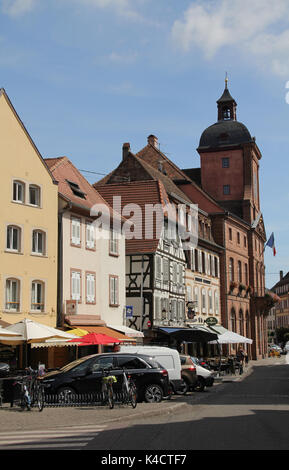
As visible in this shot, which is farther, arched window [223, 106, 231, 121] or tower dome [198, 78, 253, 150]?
arched window [223, 106, 231, 121]

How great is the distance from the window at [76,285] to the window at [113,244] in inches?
169

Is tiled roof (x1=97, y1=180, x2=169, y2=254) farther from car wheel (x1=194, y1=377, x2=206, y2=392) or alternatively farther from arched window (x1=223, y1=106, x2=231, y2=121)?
arched window (x1=223, y1=106, x2=231, y2=121)

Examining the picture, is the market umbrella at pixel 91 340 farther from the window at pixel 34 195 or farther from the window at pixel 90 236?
the window at pixel 90 236

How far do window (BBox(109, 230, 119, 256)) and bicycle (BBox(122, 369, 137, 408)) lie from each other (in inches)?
720

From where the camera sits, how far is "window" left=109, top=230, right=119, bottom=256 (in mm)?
37562

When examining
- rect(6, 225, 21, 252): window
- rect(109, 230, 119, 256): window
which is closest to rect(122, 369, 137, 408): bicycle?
rect(6, 225, 21, 252): window

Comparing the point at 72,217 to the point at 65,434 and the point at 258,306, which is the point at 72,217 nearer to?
the point at 65,434

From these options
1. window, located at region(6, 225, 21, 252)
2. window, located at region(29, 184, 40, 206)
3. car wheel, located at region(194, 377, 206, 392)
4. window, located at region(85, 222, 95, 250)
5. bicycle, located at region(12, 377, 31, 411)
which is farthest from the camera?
window, located at region(85, 222, 95, 250)

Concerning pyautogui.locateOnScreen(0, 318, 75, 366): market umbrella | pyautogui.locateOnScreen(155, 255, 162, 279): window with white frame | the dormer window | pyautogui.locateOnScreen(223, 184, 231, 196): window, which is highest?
pyautogui.locateOnScreen(223, 184, 231, 196): window

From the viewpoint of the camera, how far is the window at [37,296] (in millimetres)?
29891

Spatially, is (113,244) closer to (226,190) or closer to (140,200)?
(140,200)

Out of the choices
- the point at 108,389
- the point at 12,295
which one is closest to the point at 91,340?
the point at 12,295

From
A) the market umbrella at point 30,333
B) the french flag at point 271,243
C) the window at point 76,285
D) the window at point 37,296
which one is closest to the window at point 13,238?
the window at point 37,296
